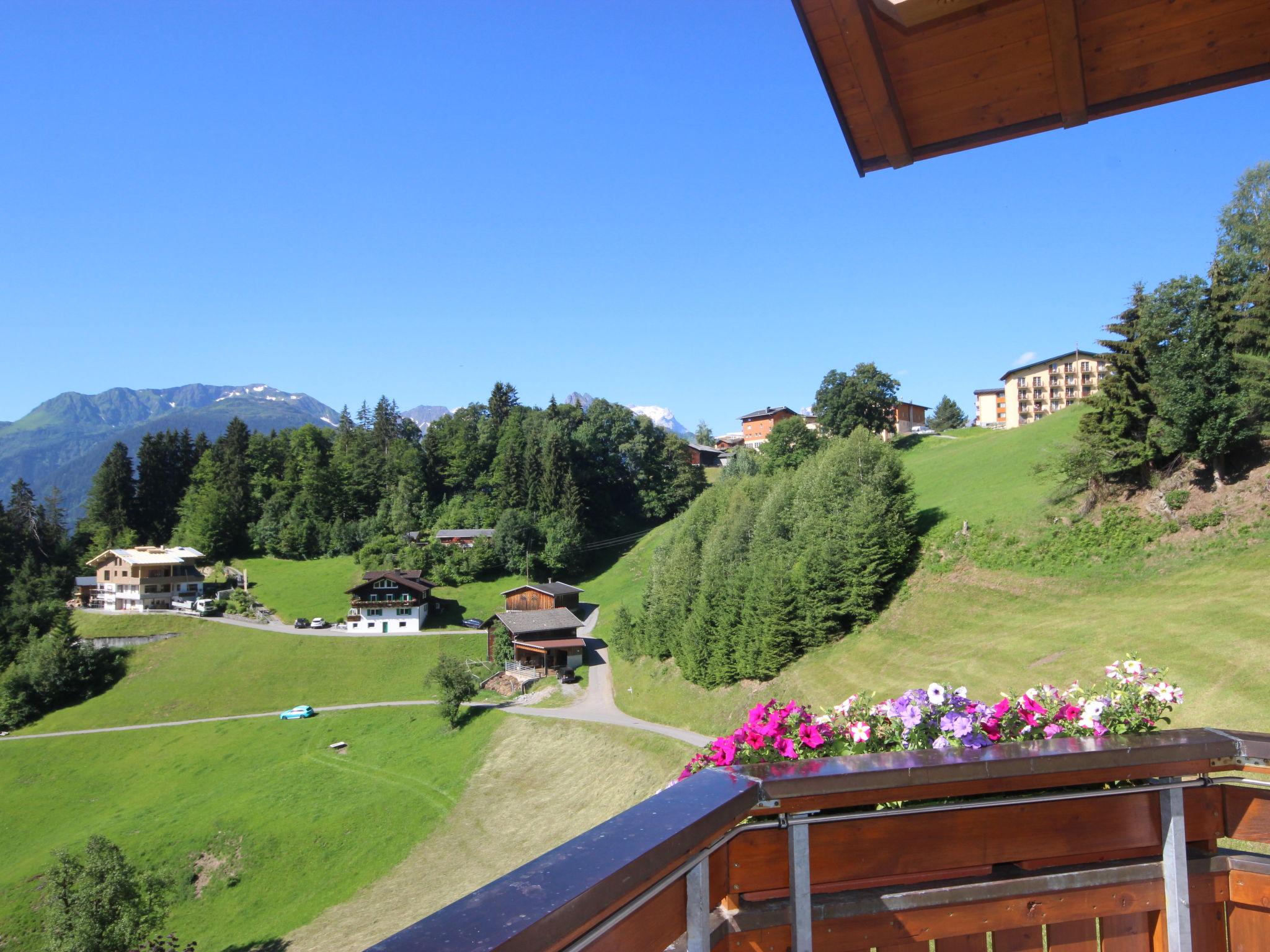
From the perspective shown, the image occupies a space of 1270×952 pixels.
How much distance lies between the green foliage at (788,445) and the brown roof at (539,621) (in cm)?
1994

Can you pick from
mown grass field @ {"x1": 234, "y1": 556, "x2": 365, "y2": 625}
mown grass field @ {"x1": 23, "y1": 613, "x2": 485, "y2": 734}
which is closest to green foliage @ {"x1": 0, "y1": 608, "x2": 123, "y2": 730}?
mown grass field @ {"x1": 23, "y1": 613, "x2": 485, "y2": 734}

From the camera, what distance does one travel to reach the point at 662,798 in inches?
68.2

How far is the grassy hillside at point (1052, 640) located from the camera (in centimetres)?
1598

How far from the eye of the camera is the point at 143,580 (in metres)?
57.9

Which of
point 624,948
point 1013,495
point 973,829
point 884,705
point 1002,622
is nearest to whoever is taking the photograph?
point 624,948

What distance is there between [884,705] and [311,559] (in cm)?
7023

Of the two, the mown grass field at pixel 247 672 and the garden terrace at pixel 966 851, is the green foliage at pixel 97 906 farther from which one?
the garden terrace at pixel 966 851

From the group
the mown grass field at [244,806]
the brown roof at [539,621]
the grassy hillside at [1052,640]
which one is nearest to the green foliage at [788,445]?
the brown roof at [539,621]

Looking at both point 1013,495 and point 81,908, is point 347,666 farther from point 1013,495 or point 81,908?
point 1013,495

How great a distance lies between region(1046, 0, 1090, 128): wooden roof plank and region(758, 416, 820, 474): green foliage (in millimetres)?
52852

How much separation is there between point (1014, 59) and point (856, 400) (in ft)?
199

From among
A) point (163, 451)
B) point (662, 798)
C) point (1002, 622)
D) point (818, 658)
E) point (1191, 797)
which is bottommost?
point (818, 658)

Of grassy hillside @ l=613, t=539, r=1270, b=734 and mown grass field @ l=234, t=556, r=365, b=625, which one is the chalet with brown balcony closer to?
grassy hillside @ l=613, t=539, r=1270, b=734

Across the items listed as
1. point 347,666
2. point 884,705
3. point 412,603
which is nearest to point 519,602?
point 412,603
